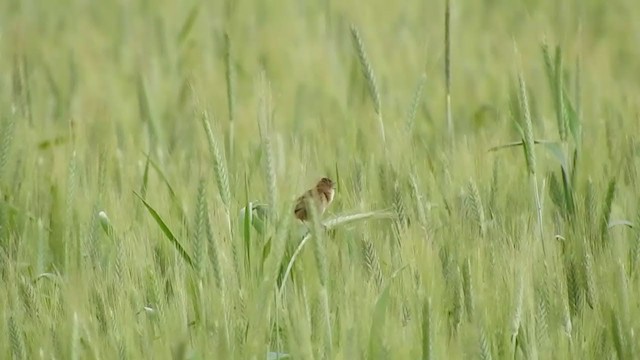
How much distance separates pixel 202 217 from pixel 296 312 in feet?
0.60

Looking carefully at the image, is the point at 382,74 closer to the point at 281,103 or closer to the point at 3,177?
the point at 281,103

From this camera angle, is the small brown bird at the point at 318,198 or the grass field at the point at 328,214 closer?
the grass field at the point at 328,214

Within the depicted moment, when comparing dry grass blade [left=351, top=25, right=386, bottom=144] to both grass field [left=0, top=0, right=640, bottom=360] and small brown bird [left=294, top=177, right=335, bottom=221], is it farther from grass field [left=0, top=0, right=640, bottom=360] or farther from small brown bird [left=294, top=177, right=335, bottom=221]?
small brown bird [left=294, top=177, right=335, bottom=221]

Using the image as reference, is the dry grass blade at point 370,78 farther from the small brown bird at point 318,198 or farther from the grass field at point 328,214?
the small brown bird at point 318,198

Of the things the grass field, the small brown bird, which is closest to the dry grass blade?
the grass field

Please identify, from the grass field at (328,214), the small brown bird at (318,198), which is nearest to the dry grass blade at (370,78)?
the grass field at (328,214)

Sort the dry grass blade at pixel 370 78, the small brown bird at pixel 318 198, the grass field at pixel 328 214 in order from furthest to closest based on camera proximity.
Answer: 1. the dry grass blade at pixel 370 78
2. the small brown bird at pixel 318 198
3. the grass field at pixel 328 214

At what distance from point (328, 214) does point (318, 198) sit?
16 cm

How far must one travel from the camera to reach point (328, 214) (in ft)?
7.02

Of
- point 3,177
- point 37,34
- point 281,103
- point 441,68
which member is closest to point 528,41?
point 441,68

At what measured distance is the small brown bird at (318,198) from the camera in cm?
195

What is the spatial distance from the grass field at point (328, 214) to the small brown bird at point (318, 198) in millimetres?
26

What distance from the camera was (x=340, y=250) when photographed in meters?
2.02

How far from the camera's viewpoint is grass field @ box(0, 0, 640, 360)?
161 cm
